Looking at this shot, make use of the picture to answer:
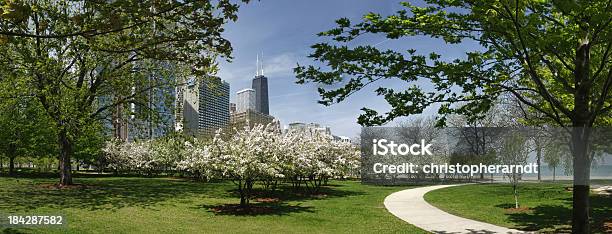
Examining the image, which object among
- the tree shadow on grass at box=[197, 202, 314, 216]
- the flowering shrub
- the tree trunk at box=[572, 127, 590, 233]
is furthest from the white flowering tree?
the tree trunk at box=[572, 127, 590, 233]

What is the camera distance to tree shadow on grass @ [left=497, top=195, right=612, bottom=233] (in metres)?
13.5

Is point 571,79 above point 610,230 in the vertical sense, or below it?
above

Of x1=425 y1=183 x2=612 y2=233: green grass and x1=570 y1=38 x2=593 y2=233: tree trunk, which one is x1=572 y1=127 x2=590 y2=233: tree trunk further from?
x1=425 y1=183 x2=612 y2=233: green grass

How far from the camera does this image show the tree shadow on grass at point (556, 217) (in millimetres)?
13477

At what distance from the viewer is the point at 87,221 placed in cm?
1320

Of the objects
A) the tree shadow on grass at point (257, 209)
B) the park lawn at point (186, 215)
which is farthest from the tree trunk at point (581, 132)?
the tree shadow on grass at point (257, 209)

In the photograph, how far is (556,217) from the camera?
51.5 ft

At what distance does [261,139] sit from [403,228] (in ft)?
21.0

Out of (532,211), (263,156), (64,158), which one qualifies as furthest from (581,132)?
(64,158)

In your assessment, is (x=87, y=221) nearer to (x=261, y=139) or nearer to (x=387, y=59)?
(x=261, y=139)

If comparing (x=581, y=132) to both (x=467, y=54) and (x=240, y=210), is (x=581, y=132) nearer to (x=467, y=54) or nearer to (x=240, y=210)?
(x=467, y=54)

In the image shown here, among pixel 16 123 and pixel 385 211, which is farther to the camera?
pixel 16 123

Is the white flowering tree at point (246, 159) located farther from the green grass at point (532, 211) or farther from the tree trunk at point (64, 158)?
the tree trunk at point (64, 158)

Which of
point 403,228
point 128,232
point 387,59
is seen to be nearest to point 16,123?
point 128,232
